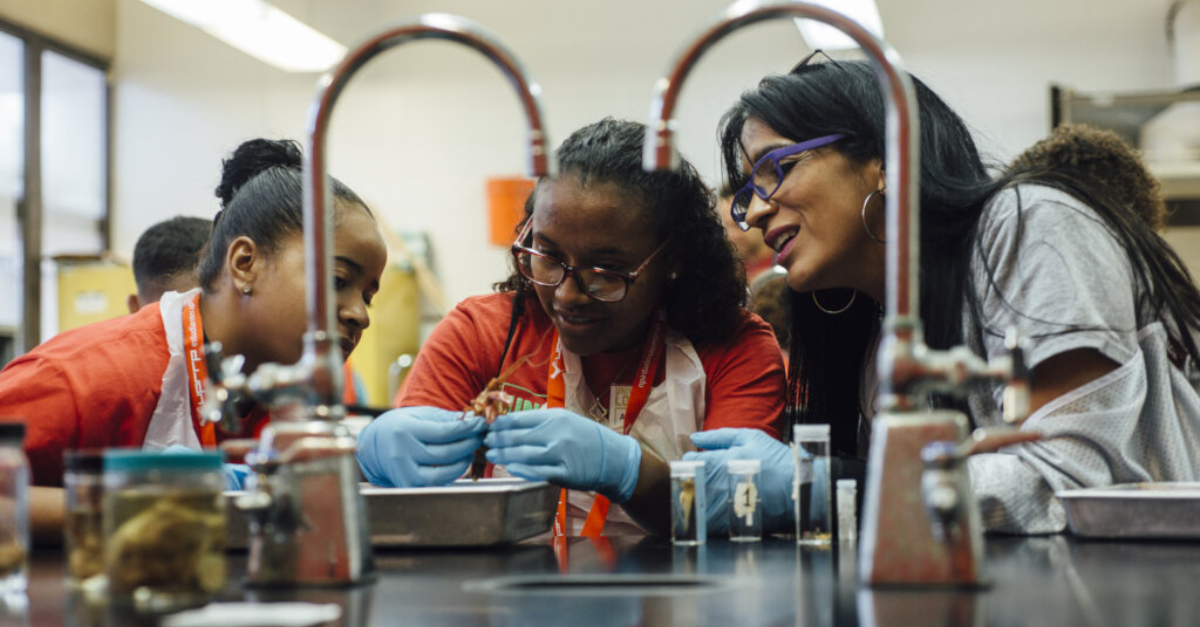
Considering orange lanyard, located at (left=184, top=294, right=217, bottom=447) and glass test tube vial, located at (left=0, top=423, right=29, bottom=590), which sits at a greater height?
orange lanyard, located at (left=184, top=294, right=217, bottom=447)

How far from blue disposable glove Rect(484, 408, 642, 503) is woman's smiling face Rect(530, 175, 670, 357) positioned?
32 centimetres

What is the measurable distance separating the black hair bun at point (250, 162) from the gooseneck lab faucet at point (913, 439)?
154 cm

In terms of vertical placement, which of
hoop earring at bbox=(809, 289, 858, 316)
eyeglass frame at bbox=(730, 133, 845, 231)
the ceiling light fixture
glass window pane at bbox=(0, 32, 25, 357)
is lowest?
hoop earring at bbox=(809, 289, 858, 316)

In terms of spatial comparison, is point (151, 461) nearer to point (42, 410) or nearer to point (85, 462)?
point (85, 462)

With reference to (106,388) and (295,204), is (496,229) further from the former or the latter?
(106,388)

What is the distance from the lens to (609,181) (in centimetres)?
200

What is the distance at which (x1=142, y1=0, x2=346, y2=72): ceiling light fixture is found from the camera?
5211 millimetres

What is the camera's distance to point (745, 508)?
1482 mm

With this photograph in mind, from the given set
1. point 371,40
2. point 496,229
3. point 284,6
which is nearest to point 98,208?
point 284,6

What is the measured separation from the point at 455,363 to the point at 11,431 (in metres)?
1.07

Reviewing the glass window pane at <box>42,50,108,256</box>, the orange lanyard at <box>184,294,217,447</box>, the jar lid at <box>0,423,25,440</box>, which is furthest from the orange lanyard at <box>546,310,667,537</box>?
the glass window pane at <box>42,50,108,256</box>

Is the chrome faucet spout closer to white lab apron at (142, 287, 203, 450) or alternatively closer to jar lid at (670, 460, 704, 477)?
jar lid at (670, 460, 704, 477)

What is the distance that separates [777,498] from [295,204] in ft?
3.36

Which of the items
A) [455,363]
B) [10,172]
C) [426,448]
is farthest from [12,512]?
[10,172]
